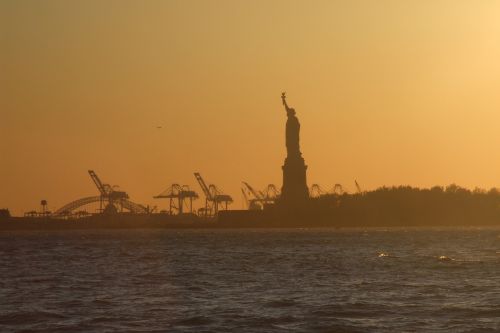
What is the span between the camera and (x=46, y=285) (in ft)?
179

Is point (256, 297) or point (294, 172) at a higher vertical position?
point (294, 172)

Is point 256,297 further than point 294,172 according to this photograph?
No

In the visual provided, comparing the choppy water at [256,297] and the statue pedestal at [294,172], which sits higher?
the statue pedestal at [294,172]

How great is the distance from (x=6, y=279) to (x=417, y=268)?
74.7ft

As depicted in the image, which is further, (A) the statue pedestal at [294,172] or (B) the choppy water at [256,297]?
(A) the statue pedestal at [294,172]

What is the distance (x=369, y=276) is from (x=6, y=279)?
1864 centimetres

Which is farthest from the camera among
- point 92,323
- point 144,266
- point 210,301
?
point 144,266

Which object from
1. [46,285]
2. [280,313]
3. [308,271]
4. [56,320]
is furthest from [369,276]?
[56,320]

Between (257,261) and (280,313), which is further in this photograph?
(257,261)

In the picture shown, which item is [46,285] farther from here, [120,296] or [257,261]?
[257,261]

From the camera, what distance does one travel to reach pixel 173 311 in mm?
41000

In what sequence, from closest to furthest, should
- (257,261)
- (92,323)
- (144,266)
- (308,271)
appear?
(92,323), (308,271), (144,266), (257,261)

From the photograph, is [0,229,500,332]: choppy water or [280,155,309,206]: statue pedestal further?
[280,155,309,206]: statue pedestal

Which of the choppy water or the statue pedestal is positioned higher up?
the statue pedestal
